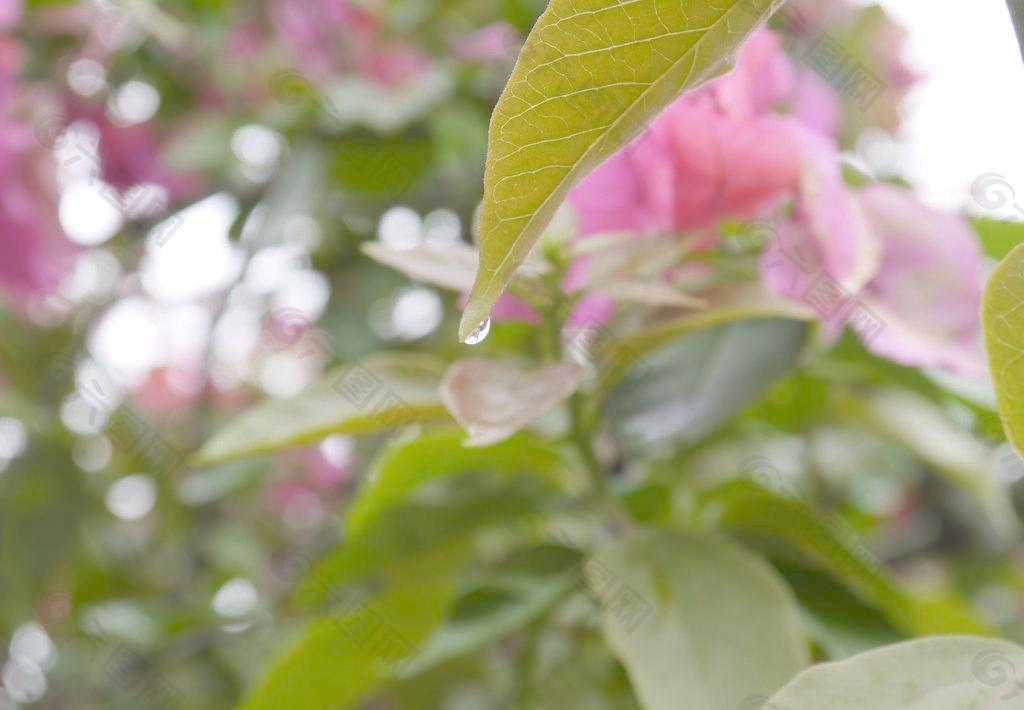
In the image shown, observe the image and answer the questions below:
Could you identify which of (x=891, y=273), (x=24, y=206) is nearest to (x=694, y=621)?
(x=891, y=273)

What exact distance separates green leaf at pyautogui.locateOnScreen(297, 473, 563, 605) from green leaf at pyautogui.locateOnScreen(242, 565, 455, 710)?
3 centimetres

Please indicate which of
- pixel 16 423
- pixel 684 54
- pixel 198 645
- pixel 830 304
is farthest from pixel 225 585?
pixel 684 54

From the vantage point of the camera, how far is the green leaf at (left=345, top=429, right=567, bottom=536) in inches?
19.0

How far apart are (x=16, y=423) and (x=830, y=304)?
80cm

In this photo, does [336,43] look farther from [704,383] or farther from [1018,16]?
[1018,16]

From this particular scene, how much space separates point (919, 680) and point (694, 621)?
0.13m

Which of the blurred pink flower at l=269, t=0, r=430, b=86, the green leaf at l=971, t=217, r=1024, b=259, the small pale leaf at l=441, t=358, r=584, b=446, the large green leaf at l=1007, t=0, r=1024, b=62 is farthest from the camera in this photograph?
the blurred pink flower at l=269, t=0, r=430, b=86

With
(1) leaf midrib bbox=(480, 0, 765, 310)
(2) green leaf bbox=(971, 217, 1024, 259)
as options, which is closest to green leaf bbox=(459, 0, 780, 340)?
(1) leaf midrib bbox=(480, 0, 765, 310)

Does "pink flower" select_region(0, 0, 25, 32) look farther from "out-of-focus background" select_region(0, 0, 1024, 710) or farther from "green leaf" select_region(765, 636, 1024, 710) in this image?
"green leaf" select_region(765, 636, 1024, 710)

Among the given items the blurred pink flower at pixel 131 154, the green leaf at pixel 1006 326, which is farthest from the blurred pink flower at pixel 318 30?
the green leaf at pixel 1006 326

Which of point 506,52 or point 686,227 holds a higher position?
point 686,227

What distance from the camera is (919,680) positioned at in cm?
28

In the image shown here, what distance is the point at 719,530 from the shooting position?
21.4 inches

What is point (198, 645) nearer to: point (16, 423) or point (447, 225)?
point (16, 423)
